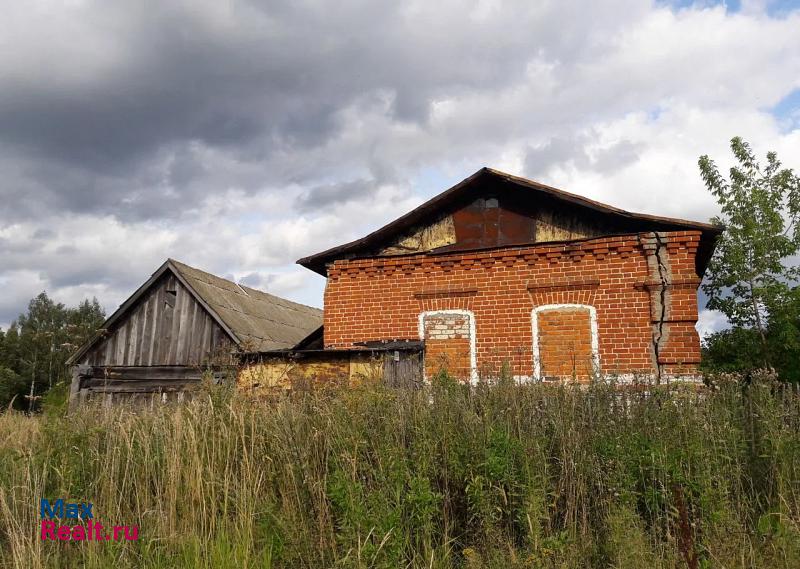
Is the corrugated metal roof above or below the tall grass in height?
above

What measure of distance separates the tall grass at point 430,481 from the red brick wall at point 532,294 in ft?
12.5

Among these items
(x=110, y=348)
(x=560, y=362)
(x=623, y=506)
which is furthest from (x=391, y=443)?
(x=110, y=348)

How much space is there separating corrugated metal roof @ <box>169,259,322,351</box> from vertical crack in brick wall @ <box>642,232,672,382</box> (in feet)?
26.0

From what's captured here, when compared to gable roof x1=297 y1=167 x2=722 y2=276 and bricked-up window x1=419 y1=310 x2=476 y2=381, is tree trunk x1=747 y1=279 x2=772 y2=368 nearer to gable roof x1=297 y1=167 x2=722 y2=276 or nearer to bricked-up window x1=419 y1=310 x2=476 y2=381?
gable roof x1=297 y1=167 x2=722 y2=276

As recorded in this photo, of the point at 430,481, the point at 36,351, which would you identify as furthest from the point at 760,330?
the point at 36,351

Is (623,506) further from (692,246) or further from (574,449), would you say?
(692,246)

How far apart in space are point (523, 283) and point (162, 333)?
1024 centimetres

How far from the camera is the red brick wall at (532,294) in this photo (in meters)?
9.16

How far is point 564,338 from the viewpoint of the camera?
955 cm

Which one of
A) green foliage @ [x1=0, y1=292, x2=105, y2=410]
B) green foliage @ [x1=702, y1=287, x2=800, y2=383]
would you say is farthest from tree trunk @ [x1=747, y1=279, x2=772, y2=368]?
green foliage @ [x1=0, y1=292, x2=105, y2=410]

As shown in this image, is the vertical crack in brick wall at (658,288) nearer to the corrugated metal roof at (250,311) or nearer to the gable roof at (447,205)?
the gable roof at (447,205)

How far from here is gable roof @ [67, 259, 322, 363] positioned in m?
15.1

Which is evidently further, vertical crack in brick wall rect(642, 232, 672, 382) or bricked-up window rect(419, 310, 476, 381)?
bricked-up window rect(419, 310, 476, 381)

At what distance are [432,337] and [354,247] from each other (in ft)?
7.79
